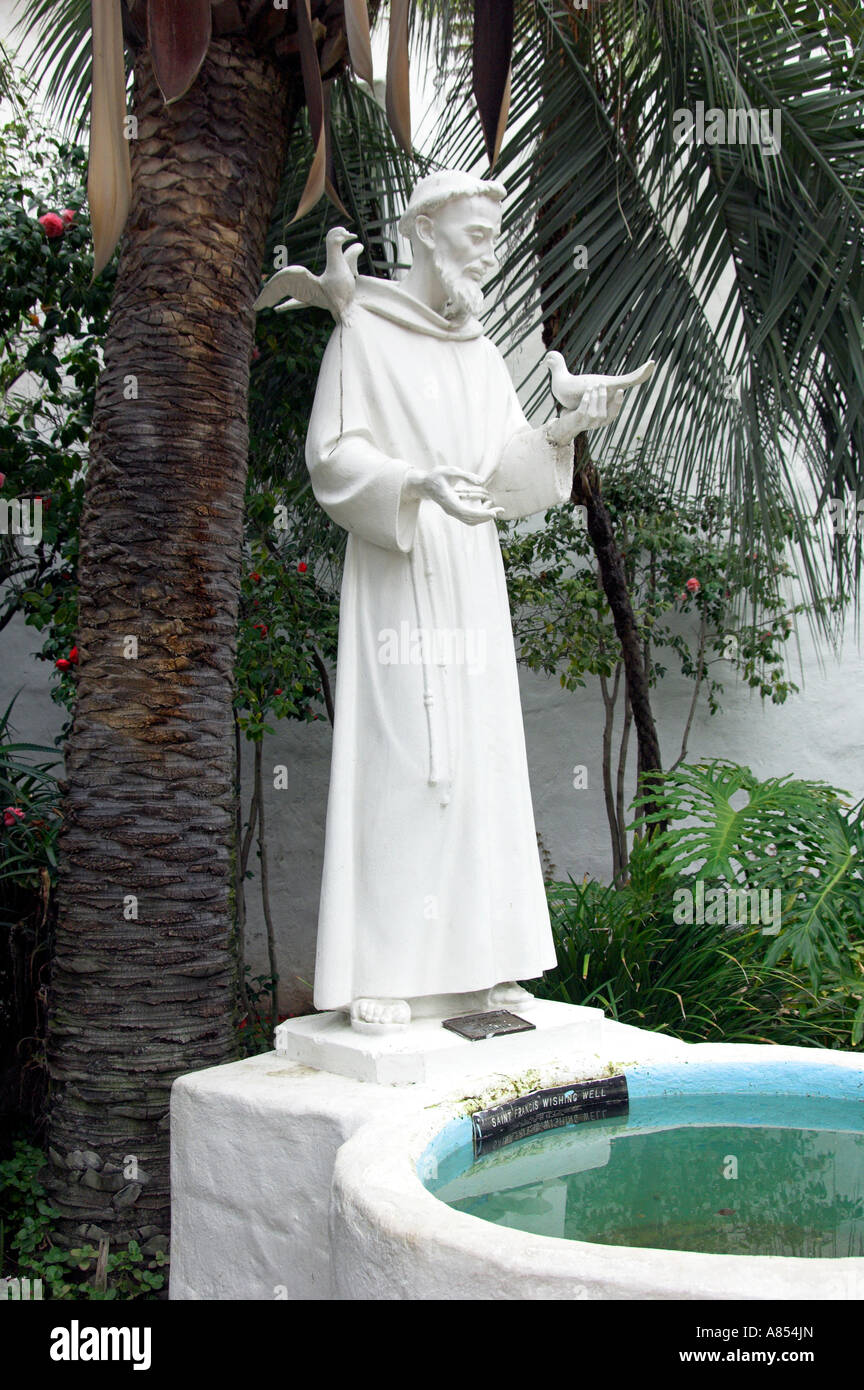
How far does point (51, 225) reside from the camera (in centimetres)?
504

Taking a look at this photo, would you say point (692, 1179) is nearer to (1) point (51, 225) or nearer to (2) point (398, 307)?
(2) point (398, 307)

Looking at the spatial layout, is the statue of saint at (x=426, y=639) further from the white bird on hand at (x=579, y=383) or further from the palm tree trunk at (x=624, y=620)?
the palm tree trunk at (x=624, y=620)

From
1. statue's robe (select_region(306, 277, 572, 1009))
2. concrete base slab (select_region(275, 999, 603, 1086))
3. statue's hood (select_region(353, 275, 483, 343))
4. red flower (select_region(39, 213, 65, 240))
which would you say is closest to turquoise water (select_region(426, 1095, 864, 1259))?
concrete base slab (select_region(275, 999, 603, 1086))

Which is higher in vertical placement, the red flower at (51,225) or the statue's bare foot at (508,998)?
the red flower at (51,225)

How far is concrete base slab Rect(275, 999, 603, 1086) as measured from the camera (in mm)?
3004

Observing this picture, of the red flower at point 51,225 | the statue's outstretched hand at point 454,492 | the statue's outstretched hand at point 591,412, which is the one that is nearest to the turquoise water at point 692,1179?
the statue's outstretched hand at point 454,492

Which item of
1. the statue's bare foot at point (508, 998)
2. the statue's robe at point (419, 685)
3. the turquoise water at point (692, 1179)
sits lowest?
the turquoise water at point (692, 1179)

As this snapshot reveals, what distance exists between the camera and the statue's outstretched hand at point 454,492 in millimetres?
3018

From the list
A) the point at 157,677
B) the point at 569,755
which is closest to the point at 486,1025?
the point at 157,677

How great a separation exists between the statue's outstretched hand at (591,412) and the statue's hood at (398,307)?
0.44 m

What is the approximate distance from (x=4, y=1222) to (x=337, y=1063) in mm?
1457

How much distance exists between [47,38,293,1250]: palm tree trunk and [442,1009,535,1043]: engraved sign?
856 millimetres

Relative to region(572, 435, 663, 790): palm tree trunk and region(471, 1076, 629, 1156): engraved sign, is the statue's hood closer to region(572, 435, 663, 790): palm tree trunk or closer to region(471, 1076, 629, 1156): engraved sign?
region(471, 1076, 629, 1156): engraved sign

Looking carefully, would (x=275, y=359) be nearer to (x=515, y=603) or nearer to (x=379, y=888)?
(x=515, y=603)
